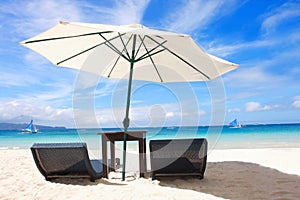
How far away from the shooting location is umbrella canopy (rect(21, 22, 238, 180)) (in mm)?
3516

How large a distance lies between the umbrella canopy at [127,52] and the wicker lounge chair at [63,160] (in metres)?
0.71

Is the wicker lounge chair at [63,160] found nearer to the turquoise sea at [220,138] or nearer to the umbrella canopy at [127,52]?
the umbrella canopy at [127,52]

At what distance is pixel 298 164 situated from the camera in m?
5.63

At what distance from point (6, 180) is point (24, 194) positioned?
1051 mm

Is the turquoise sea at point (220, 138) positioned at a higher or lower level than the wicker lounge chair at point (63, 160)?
lower

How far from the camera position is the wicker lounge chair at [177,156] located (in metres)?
3.89

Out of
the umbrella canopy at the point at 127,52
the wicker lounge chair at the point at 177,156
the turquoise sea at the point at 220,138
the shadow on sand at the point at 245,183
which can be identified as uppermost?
the umbrella canopy at the point at 127,52

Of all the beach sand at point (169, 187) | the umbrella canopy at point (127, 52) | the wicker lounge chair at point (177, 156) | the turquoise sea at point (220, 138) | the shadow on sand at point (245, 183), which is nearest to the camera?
the beach sand at point (169, 187)

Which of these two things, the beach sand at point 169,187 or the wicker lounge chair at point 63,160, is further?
the wicker lounge chair at point 63,160

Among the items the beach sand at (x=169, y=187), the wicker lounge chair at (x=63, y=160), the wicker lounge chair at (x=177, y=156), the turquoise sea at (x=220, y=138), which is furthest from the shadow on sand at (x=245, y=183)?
the turquoise sea at (x=220, y=138)

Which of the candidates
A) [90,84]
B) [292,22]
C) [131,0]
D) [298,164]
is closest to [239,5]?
[131,0]

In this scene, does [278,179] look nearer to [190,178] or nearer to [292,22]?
[190,178]

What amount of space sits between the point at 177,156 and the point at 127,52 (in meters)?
1.78

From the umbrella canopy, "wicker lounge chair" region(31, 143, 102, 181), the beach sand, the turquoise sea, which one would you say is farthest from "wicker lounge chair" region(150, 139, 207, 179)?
the turquoise sea
